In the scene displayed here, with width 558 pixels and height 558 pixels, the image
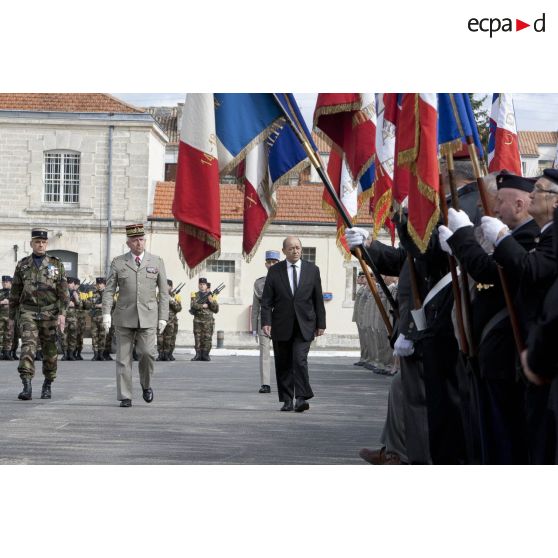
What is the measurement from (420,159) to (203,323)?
22819 mm

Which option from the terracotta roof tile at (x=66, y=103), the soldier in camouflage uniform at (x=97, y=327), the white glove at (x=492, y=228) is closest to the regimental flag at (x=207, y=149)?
the white glove at (x=492, y=228)

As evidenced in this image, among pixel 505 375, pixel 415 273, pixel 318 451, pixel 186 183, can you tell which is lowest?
pixel 318 451

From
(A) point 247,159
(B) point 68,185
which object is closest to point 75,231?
(B) point 68,185

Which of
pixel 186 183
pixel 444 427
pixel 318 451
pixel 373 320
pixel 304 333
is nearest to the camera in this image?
pixel 444 427

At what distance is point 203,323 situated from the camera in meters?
30.3

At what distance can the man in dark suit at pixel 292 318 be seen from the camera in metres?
13.9

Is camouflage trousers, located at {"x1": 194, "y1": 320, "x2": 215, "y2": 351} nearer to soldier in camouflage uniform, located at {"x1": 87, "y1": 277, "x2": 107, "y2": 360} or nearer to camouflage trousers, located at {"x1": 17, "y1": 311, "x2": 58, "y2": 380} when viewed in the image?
soldier in camouflage uniform, located at {"x1": 87, "y1": 277, "x2": 107, "y2": 360}

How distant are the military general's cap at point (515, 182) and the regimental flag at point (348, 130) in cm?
310

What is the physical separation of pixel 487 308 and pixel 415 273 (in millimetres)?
1160

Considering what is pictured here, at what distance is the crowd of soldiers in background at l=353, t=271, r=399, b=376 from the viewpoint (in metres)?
23.1

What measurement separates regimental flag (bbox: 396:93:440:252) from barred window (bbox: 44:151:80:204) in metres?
36.8

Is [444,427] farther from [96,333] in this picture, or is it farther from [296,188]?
[296,188]

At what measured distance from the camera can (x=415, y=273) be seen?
7961mm

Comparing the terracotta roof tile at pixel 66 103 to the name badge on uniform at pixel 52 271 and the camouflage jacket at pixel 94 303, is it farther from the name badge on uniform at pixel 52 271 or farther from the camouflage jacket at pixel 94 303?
the name badge on uniform at pixel 52 271
